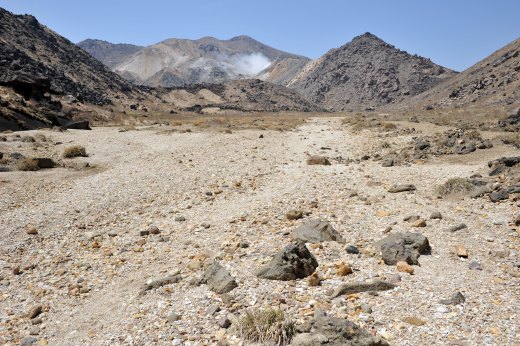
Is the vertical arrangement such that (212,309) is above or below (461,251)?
below

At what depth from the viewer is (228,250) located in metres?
8.62

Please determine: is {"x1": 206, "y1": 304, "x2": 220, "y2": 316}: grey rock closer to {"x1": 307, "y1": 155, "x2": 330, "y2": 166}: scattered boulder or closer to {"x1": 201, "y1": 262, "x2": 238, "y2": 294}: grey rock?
{"x1": 201, "y1": 262, "x2": 238, "y2": 294}: grey rock

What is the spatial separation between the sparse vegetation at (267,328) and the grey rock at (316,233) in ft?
10.9

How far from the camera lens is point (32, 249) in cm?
933

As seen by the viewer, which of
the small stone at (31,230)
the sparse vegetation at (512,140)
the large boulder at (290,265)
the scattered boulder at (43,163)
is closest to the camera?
the large boulder at (290,265)

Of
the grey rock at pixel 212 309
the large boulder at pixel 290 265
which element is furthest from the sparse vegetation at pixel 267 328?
the large boulder at pixel 290 265

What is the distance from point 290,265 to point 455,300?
268cm

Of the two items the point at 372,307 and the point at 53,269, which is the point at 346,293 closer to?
the point at 372,307

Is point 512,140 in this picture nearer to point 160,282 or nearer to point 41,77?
point 160,282

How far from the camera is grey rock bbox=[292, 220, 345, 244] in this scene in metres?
8.74

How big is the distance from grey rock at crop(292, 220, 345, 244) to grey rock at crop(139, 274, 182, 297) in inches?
113

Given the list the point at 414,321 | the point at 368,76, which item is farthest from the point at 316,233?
the point at 368,76

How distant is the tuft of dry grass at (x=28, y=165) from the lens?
16.7 metres

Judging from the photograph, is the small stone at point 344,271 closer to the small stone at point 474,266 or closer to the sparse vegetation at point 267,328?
the sparse vegetation at point 267,328
